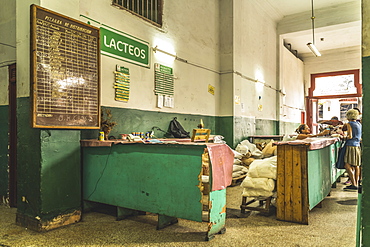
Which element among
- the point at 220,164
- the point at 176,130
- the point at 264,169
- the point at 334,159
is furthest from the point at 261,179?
→ the point at 176,130

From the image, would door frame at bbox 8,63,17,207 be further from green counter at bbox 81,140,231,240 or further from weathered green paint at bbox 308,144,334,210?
weathered green paint at bbox 308,144,334,210

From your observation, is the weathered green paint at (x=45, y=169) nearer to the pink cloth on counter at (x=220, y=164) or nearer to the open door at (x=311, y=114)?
the pink cloth on counter at (x=220, y=164)

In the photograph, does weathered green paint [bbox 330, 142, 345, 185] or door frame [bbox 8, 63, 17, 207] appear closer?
door frame [bbox 8, 63, 17, 207]

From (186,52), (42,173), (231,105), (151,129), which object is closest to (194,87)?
(186,52)

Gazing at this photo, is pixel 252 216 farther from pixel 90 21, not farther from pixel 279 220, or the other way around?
pixel 90 21

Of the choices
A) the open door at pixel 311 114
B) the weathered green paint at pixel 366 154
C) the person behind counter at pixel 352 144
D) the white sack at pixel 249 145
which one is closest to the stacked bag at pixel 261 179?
the person behind counter at pixel 352 144

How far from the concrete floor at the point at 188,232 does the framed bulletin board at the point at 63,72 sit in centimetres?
120

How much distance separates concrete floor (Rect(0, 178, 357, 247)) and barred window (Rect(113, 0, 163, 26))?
11.5ft

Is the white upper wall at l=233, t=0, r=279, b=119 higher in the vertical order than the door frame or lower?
higher

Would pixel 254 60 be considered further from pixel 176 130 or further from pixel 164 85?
pixel 176 130

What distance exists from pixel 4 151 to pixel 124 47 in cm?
247

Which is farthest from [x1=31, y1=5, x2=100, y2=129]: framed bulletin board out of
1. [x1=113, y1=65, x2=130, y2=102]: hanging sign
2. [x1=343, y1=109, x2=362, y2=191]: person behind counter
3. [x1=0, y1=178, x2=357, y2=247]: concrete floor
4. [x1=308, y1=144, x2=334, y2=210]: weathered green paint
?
[x1=343, y1=109, x2=362, y2=191]: person behind counter

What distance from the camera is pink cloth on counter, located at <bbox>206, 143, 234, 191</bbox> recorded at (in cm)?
291

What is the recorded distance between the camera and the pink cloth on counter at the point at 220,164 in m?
2.91
